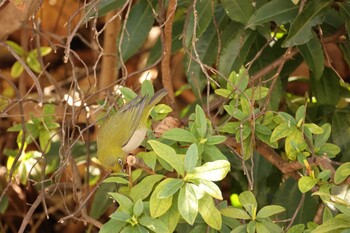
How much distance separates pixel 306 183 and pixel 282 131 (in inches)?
5.9

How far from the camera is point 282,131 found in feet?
5.55

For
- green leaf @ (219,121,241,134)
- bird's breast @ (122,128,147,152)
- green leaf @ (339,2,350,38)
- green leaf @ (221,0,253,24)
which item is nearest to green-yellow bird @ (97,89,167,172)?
bird's breast @ (122,128,147,152)

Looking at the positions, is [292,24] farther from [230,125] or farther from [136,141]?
[136,141]

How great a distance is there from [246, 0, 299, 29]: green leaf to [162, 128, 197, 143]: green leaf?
42cm

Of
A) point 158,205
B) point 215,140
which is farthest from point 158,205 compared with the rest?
point 215,140

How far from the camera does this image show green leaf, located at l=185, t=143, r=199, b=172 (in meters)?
1.45

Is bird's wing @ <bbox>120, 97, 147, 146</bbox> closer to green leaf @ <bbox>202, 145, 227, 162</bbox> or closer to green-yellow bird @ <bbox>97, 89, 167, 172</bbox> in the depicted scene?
green-yellow bird @ <bbox>97, 89, 167, 172</bbox>

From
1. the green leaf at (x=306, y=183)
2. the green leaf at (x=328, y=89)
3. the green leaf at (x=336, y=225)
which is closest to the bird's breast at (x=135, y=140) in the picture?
the green leaf at (x=306, y=183)

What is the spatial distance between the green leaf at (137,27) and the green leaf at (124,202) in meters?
0.71

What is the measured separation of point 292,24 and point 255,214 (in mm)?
527

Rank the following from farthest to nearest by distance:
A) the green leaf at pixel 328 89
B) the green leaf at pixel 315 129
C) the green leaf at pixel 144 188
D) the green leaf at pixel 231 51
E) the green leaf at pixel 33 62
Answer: the green leaf at pixel 33 62 < the green leaf at pixel 328 89 < the green leaf at pixel 231 51 < the green leaf at pixel 315 129 < the green leaf at pixel 144 188

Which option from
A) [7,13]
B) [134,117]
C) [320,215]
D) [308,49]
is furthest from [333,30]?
[7,13]

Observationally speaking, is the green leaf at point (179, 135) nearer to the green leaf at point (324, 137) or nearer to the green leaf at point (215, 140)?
the green leaf at point (215, 140)

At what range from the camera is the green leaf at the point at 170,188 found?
1.42m
